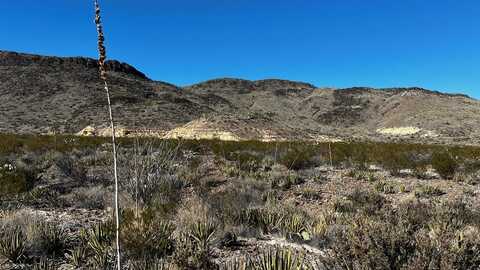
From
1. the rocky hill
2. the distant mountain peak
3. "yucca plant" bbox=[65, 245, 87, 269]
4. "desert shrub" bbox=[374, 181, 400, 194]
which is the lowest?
"yucca plant" bbox=[65, 245, 87, 269]

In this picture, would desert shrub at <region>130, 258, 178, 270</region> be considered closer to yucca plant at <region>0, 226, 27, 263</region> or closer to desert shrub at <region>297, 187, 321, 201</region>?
yucca plant at <region>0, 226, 27, 263</region>

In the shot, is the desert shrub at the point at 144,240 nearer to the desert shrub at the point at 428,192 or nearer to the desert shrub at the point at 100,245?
the desert shrub at the point at 100,245

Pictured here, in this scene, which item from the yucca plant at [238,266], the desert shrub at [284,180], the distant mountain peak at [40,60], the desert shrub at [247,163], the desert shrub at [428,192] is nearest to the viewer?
the yucca plant at [238,266]

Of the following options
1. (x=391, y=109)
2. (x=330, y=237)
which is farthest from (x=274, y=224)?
(x=391, y=109)

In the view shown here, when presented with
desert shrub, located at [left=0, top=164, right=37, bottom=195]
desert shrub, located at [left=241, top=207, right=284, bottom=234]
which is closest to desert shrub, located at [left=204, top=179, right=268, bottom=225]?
desert shrub, located at [left=241, top=207, right=284, bottom=234]

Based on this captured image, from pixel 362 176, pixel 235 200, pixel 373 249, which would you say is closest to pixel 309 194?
pixel 235 200

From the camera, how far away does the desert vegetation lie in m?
4.70

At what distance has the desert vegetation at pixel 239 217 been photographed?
470 centimetres

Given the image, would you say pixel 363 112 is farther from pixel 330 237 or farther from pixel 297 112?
pixel 330 237

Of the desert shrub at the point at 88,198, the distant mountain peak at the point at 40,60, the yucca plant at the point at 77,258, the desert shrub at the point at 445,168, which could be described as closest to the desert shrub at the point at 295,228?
the yucca plant at the point at 77,258

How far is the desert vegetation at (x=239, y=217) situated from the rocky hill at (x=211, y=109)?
7879mm

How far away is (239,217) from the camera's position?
744cm

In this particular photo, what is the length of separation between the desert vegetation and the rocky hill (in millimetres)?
7879

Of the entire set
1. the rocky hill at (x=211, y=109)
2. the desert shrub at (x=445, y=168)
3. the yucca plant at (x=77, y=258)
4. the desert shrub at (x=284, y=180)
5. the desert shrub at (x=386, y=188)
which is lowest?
the yucca plant at (x=77, y=258)
